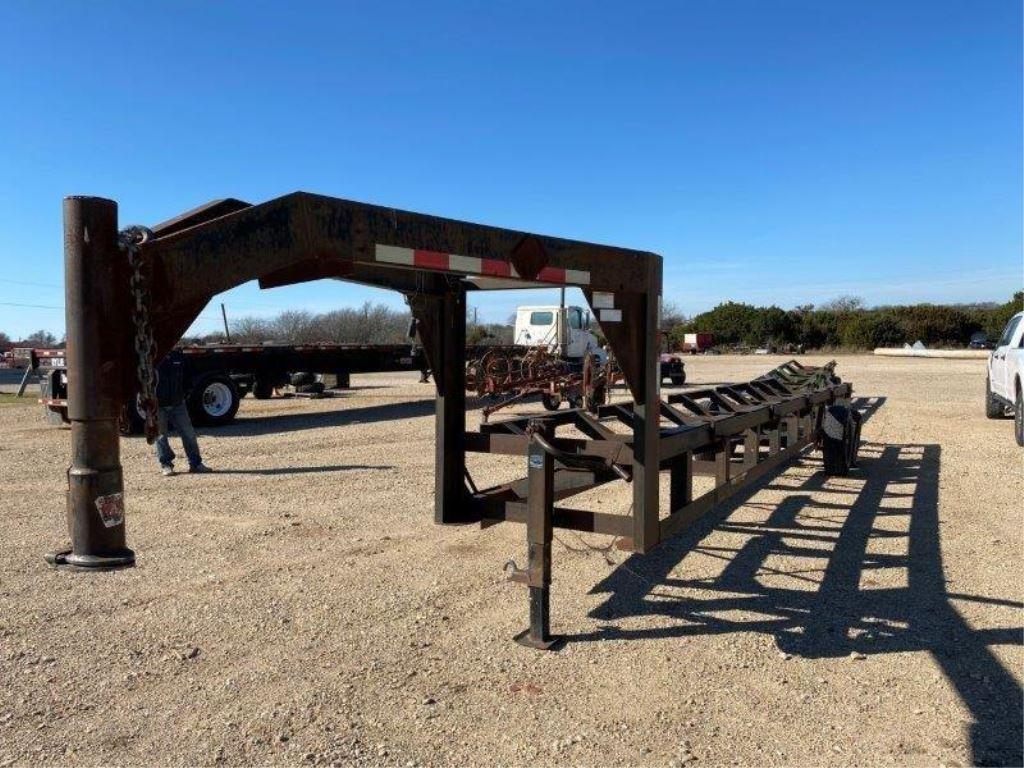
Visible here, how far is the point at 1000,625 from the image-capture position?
417cm

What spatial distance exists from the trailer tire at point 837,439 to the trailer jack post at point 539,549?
5.14 meters

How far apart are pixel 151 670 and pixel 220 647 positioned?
13.3 inches

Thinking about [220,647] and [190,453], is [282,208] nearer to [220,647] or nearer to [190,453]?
[220,647]

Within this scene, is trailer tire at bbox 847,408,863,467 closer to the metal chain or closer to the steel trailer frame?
the steel trailer frame

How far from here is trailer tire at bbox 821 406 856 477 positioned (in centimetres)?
809

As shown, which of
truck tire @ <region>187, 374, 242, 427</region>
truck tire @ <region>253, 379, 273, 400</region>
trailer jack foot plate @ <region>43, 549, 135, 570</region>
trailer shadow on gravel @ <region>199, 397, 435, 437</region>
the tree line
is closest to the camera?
trailer jack foot plate @ <region>43, 549, 135, 570</region>

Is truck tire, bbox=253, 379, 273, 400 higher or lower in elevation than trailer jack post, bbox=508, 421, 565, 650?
higher

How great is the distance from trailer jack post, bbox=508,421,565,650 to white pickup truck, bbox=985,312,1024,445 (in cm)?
915

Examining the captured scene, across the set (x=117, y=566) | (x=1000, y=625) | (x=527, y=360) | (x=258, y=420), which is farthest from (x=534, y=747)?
(x=527, y=360)

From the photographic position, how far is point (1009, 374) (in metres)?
11.4

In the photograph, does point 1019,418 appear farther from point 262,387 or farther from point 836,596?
point 262,387

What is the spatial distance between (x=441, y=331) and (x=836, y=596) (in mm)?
2816

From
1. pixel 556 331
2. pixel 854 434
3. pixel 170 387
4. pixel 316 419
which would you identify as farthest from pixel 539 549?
pixel 556 331

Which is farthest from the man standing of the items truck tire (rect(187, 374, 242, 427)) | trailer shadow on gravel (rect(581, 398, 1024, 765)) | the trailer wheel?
the trailer wheel
